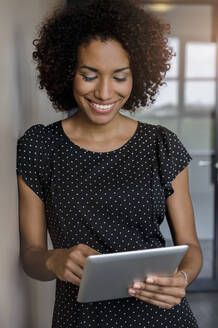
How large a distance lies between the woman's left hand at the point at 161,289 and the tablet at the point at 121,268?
0.04ft

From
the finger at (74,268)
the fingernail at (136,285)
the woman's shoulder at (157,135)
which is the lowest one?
the fingernail at (136,285)

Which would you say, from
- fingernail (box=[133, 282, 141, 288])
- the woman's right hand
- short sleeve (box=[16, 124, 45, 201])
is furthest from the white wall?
fingernail (box=[133, 282, 141, 288])

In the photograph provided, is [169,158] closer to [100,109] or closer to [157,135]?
[157,135]

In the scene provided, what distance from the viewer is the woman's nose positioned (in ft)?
3.80

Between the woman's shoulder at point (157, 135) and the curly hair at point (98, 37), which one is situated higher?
the curly hair at point (98, 37)

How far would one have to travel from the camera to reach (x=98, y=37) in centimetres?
119

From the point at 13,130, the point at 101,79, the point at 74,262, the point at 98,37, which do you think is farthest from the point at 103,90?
the point at 74,262

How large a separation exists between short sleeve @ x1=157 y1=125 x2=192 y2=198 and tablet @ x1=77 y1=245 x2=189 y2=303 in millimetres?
297

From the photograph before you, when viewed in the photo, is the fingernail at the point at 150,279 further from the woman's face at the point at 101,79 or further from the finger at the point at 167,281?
the woman's face at the point at 101,79

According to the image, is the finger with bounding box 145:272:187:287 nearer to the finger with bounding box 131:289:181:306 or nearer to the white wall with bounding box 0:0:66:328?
the finger with bounding box 131:289:181:306

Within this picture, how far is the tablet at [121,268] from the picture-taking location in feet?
3.15

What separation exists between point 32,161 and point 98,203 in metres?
0.18

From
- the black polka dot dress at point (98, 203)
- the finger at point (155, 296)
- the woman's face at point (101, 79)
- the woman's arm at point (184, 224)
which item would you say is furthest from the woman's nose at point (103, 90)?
the finger at point (155, 296)

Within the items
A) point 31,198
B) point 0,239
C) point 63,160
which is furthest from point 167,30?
point 0,239
